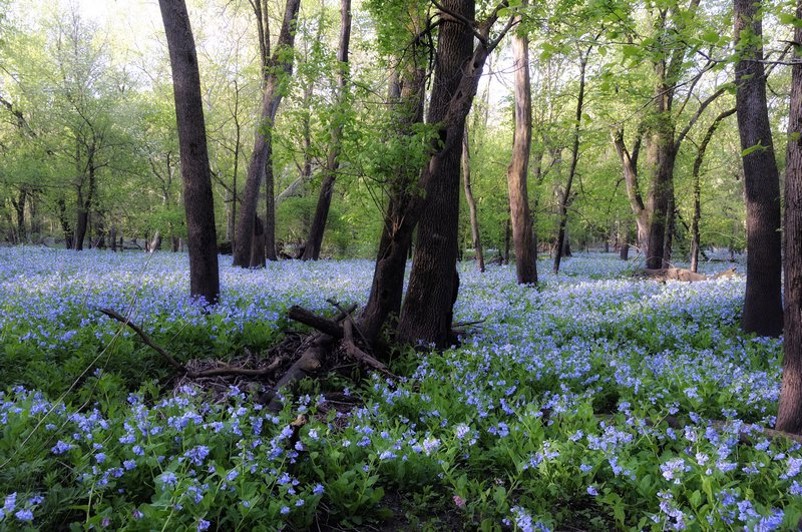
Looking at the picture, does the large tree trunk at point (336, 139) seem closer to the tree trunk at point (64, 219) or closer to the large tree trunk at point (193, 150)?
the large tree trunk at point (193, 150)

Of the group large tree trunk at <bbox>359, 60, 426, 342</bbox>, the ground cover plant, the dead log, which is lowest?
the ground cover plant

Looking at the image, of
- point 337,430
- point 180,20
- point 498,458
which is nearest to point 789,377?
point 498,458

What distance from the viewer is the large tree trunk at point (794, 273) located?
3682mm

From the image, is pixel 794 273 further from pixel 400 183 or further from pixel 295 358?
pixel 295 358

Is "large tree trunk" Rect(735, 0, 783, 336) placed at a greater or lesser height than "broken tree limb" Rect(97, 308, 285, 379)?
greater

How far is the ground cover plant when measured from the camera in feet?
8.29

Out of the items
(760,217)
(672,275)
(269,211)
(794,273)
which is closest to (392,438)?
(794,273)

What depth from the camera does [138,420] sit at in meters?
3.09

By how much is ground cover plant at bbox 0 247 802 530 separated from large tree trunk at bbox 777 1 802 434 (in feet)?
1.12

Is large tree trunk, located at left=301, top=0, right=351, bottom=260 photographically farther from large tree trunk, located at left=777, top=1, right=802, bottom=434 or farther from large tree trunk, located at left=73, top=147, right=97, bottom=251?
large tree trunk, located at left=73, top=147, right=97, bottom=251

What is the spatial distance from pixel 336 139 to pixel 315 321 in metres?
1.93

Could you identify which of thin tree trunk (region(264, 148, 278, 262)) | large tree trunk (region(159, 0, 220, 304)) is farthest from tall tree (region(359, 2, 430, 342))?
thin tree trunk (region(264, 148, 278, 262))

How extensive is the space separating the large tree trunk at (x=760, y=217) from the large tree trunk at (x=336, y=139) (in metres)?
5.93

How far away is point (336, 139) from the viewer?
209 inches
